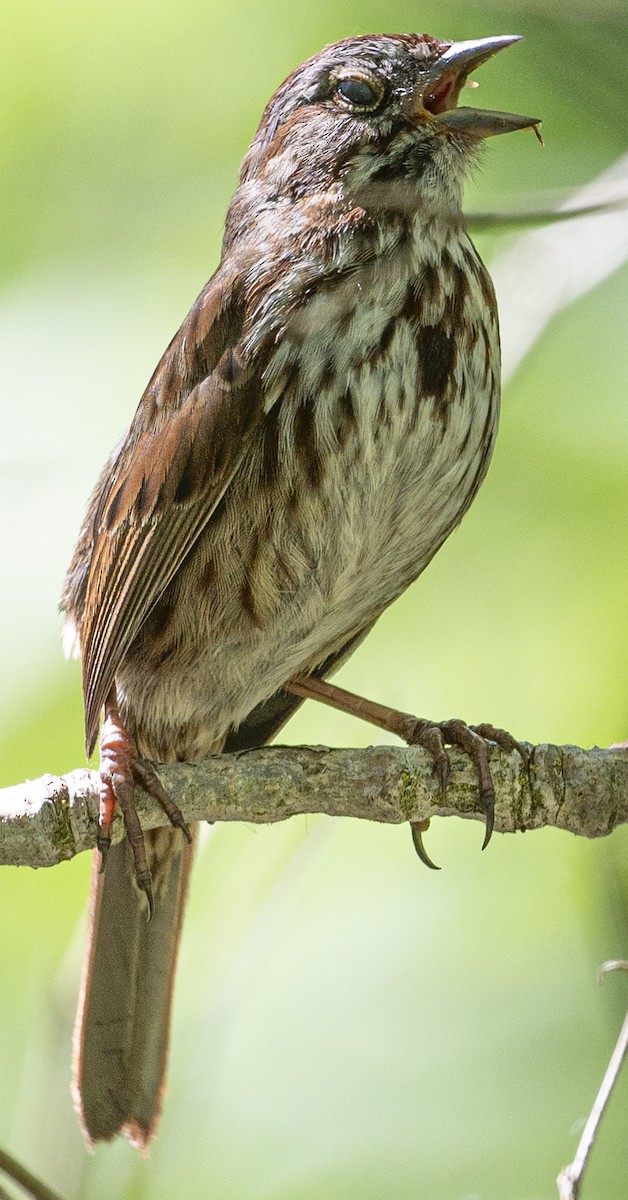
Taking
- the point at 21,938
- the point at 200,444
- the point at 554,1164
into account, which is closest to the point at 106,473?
the point at 200,444

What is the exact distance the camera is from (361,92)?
6.95ft

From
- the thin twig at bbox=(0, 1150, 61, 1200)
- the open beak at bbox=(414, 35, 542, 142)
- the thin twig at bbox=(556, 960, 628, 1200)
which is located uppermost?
the open beak at bbox=(414, 35, 542, 142)

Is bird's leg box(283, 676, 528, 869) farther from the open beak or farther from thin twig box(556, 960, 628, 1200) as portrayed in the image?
the open beak

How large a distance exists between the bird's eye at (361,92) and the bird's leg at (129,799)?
3.72ft

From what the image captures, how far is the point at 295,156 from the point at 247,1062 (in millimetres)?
2069

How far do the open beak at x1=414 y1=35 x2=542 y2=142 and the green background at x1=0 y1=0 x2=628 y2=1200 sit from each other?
80 mm

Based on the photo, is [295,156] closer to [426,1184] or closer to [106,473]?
[106,473]

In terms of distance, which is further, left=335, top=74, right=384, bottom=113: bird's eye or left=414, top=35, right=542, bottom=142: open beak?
left=335, top=74, right=384, bottom=113: bird's eye

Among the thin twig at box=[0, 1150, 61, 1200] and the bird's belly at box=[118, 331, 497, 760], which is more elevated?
the bird's belly at box=[118, 331, 497, 760]

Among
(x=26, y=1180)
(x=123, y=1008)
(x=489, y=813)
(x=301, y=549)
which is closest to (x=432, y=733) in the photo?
(x=489, y=813)

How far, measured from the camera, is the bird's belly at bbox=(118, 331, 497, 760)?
6.84ft

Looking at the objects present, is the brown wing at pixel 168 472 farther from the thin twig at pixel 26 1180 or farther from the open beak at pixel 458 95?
the thin twig at pixel 26 1180

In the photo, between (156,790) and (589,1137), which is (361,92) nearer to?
(156,790)

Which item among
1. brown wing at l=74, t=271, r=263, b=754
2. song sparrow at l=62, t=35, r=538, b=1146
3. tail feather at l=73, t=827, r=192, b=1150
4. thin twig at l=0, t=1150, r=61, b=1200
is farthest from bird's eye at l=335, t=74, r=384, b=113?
thin twig at l=0, t=1150, r=61, b=1200
